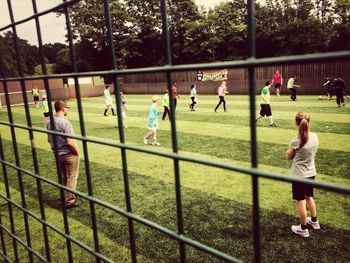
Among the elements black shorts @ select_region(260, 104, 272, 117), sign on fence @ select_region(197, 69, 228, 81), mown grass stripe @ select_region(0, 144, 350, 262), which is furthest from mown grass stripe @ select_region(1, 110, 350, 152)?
sign on fence @ select_region(197, 69, 228, 81)

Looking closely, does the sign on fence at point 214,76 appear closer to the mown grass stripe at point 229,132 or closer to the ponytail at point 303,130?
the mown grass stripe at point 229,132

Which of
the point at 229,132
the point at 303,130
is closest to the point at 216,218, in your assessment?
the point at 303,130

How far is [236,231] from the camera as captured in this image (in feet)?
15.5

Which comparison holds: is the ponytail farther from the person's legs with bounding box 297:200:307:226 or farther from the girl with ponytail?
the person's legs with bounding box 297:200:307:226

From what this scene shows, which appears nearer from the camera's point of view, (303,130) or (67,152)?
(303,130)

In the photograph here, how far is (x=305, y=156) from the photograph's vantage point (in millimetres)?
4402

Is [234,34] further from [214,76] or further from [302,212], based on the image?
[302,212]

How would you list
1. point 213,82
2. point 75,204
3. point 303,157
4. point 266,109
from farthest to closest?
1. point 213,82
2. point 266,109
3. point 75,204
4. point 303,157

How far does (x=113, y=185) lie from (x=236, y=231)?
326 cm

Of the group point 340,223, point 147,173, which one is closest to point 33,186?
point 147,173

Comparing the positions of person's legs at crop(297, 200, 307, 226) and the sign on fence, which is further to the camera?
the sign on fence

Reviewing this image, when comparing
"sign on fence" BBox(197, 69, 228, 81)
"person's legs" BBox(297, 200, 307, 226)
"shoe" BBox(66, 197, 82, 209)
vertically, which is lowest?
"shoe" BBox(66, 197, 82, 209)

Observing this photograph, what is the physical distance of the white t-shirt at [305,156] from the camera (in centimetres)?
437

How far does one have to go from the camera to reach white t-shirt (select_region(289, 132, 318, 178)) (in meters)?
4.37
